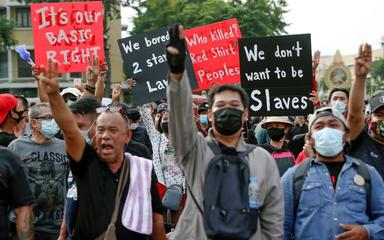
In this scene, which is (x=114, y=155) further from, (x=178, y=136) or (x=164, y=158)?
(x=164, y=158)

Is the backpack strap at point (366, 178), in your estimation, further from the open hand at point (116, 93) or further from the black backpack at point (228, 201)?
the open hand at point (116, 93)

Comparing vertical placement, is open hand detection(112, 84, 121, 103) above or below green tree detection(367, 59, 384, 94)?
below

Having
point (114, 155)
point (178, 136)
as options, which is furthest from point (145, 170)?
point (178, 136)

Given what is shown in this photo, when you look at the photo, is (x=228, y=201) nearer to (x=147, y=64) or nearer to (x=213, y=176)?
(x=213, y=176)

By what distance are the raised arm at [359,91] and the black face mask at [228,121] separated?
1104 millimetres

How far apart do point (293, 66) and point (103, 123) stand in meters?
3.17

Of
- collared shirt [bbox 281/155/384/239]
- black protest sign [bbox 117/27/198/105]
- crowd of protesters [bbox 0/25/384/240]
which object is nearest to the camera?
crowd of protesters [bbox 0/25/384/240]

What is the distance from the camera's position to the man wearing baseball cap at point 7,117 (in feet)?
17.2

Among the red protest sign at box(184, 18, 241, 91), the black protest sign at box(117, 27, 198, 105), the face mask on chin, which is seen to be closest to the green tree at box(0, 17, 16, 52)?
the red protest sign at box(184, 18, 241, 91)

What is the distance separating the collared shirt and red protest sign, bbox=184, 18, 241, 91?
6.03 metres

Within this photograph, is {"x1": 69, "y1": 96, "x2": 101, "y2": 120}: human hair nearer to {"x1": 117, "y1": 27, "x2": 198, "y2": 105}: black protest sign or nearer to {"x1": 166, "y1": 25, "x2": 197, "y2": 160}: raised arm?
{"x1": 166, "y1": 25, "x2": 197, "y2": 160}: raised arm

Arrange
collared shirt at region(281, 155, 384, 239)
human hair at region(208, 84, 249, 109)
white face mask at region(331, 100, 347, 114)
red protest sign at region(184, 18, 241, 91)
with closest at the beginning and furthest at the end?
human hair at region(208, 84, 249, 109) → collared shirt at region(281, 155, 384, 239) → white face mask at region(331, 100, 347, 114) → red protest sign at region(184, 18, 241, 91)

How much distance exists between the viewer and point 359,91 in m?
4.79

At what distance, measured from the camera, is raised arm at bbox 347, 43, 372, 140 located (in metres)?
4.66
